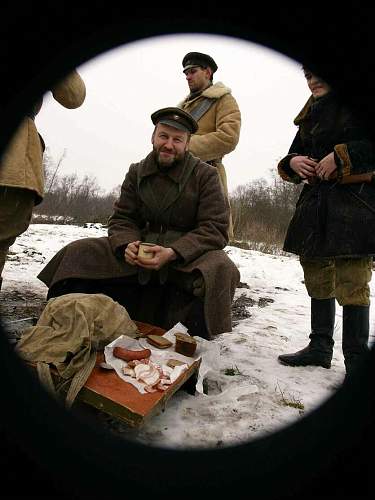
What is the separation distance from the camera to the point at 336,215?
1.93m

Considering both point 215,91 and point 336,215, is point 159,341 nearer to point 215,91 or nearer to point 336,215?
point 336,215

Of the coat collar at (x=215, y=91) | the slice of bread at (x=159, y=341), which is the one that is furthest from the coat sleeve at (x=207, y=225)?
the coat collar at (x=215, y=91)

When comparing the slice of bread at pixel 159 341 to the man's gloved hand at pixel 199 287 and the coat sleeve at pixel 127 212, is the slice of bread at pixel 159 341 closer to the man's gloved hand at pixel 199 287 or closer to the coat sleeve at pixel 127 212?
the man's gloved hand at pixel 199 287

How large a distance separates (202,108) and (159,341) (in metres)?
2.07

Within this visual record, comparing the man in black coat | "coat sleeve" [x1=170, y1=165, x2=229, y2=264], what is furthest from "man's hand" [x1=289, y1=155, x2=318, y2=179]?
"coat sleeve" [x1=170, y1=165, x2=229, y2=264]

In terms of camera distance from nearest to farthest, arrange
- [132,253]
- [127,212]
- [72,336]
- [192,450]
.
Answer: [192,450]
[72,336]
[132,253]
[127,212]

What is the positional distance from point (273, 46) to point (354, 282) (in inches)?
62.6

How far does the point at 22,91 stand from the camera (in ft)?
2.02

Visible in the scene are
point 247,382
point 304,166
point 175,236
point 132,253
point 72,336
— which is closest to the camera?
point 72,336

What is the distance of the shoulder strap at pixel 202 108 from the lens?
302cm

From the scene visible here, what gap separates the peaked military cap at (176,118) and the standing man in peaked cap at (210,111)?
382 millimetres

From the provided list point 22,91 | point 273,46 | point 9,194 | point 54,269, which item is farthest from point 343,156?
point 54,269

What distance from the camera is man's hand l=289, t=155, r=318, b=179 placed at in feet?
6.84

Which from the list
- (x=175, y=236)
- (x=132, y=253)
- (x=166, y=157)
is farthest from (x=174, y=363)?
(x=166, y=157)
